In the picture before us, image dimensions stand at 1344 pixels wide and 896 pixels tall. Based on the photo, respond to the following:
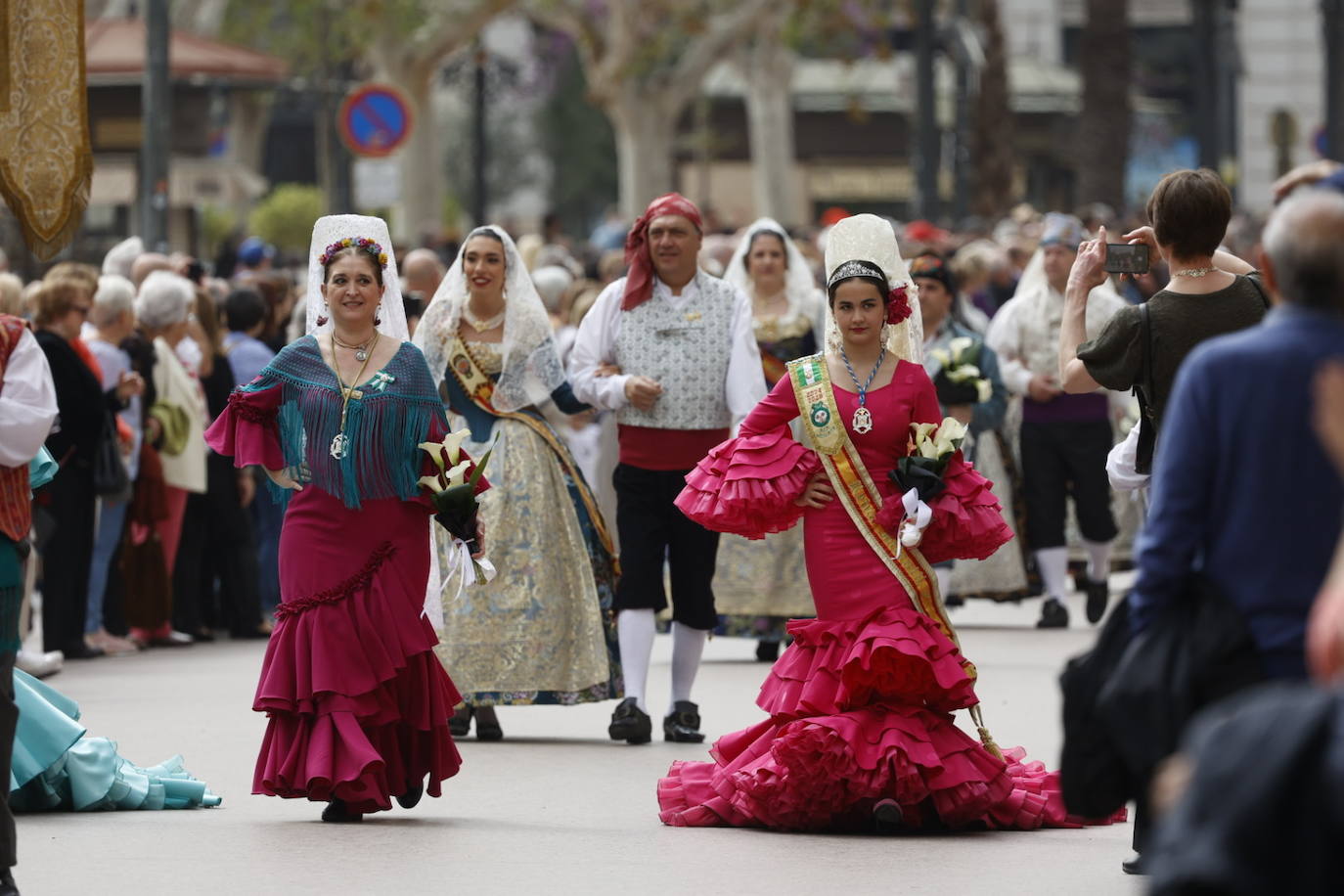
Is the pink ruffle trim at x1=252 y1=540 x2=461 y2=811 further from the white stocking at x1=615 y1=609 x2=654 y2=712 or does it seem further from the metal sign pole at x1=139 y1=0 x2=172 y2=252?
the metal sign pole at x1=139 y1=0 x2=172 y2=252

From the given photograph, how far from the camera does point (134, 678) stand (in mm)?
12883

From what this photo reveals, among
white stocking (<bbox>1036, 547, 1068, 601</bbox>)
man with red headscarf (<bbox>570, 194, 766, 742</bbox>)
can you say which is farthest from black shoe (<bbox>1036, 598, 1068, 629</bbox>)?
man with red headscarf (<bbox>570, 194, 766, 742</bbox>)

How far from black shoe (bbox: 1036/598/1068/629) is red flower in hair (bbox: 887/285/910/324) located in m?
6.04

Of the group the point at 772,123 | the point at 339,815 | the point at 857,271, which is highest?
the point at 772,123

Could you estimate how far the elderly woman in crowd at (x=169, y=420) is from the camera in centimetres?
1409

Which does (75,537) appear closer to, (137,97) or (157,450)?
(157,450)

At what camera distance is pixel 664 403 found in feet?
34.5

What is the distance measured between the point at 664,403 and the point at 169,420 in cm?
442

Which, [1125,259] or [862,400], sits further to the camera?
[862,400]

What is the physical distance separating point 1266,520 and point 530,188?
209ft

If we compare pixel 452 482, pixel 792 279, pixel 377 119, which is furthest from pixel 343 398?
pixel 377 119

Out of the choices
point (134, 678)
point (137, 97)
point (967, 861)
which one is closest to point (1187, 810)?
point (967, 861)

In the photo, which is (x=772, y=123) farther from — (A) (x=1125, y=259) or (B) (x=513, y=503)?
(A) (x=1125, y=259)

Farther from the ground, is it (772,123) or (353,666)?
(772,123)
